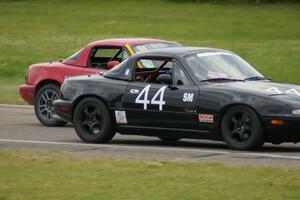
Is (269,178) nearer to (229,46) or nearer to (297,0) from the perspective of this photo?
(229,46)

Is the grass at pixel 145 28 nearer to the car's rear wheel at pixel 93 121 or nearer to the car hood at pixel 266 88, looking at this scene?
the car's rear wheel at pixel 93 121

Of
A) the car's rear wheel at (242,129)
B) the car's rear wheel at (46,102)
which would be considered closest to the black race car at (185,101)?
the car's rear wheel at (242,129)

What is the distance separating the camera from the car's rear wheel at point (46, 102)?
56.7ft

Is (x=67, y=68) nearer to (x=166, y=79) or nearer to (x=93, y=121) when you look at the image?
(x=93, y=121)

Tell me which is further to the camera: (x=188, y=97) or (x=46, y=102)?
(x=46, y=102)

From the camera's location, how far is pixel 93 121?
1408cm

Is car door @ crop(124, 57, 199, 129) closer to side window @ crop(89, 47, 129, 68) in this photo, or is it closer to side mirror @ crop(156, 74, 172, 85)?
side mirror @ crop(156, 74, 172, 85)

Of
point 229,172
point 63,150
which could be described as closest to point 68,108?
point 63,150

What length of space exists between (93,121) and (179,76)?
1.55 meters

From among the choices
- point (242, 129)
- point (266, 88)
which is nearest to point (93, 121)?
point (242, 129)

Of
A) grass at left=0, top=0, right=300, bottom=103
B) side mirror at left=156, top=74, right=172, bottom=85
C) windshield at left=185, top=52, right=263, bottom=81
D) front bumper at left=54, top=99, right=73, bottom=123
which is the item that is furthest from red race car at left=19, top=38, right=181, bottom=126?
grass at left=0, top=0, right=300, bottom=103

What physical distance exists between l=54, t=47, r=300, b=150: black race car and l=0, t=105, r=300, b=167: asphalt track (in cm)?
22

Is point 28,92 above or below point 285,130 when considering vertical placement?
above

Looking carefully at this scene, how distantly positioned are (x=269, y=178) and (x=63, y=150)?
4.17m
